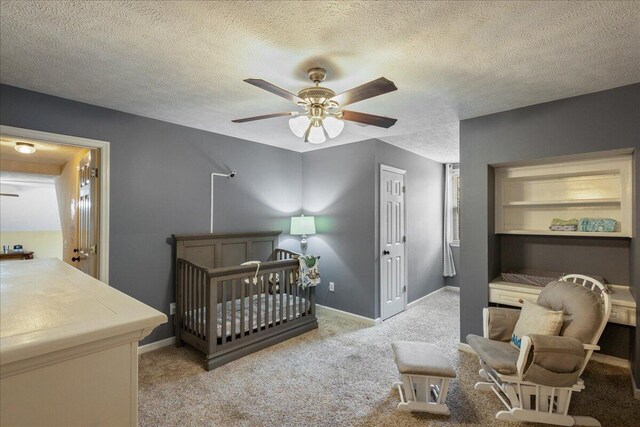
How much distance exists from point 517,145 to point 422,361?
2094 mm

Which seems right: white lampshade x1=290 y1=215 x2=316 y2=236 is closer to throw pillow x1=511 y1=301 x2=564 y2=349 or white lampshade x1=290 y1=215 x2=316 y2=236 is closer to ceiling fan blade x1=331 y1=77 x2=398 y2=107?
ceiling fan blade x1=331 y1=77 x2=398 y2=107

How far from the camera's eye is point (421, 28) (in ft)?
5.47

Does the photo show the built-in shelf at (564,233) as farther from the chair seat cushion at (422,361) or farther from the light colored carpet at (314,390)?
the chair seat cushion at (422,361)

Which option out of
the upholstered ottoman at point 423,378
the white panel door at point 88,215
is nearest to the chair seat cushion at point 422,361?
the upholstered ottoman at point 423,378

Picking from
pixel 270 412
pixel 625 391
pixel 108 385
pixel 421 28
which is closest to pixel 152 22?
pixel 421 28

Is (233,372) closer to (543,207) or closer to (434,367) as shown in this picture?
(434,367)

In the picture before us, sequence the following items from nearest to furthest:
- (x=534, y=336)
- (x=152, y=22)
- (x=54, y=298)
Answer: (x=54, y=298), (x=152, y=22), (x=534, y=336)

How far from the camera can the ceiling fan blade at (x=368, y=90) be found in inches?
65.0

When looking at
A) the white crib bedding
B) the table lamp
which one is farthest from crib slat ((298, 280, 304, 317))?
the table lamp

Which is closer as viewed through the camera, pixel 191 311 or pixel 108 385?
pixel 108 385

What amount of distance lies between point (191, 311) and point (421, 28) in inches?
119

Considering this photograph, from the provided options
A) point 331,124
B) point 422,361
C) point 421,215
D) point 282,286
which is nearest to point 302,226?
point 282,286

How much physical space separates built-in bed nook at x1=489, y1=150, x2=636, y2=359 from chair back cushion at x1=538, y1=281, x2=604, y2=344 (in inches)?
21.3

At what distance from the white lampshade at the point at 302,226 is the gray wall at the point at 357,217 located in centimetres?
25
